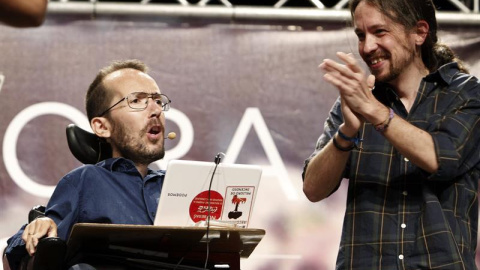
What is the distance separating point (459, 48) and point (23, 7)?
3661 millimetres

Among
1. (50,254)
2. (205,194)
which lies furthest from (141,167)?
(50,254)

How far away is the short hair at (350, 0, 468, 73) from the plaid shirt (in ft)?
0.35

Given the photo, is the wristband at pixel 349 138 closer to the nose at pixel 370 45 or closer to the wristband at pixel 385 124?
the wristband at pixel 385 124

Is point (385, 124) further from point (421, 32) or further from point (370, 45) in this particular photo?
point (421, 32)

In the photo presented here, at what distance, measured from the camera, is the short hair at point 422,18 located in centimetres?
280

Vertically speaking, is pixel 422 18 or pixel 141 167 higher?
pixel 422 18

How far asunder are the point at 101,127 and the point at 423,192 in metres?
1.55

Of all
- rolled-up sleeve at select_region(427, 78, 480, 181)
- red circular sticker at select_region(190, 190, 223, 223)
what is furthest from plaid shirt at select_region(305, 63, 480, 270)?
red circular sticker at select_region(190, 190, 223, 223)

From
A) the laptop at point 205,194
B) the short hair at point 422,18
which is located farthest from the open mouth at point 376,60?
the laptop at point 205,194

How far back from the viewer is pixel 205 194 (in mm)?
2916

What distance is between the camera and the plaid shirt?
2.58m

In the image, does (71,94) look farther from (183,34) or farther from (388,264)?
(388,264)

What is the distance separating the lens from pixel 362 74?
2.49 meters

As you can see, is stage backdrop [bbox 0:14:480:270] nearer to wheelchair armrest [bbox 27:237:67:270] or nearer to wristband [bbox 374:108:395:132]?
wheelchair armrest [bbox 27:237:67:270]
